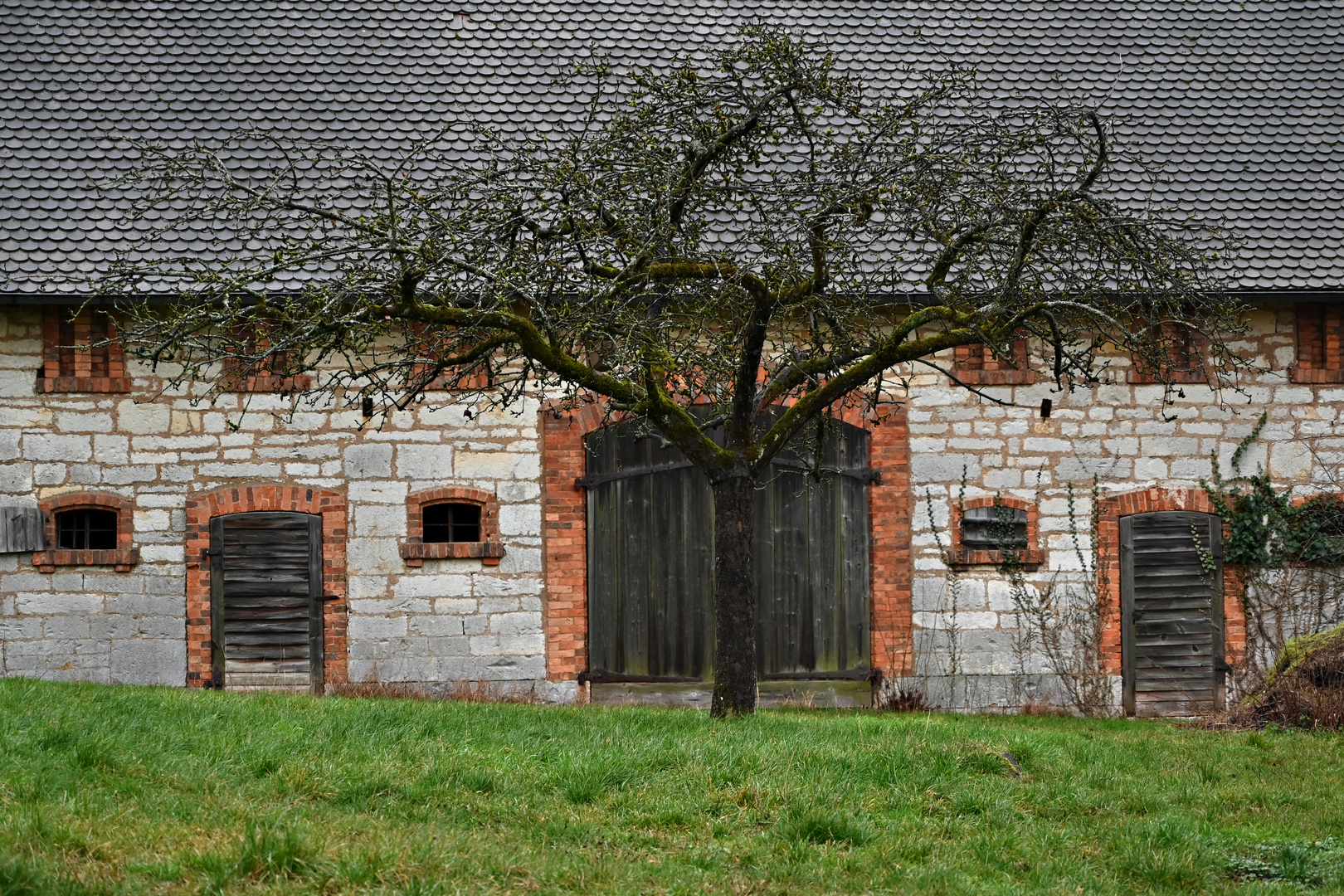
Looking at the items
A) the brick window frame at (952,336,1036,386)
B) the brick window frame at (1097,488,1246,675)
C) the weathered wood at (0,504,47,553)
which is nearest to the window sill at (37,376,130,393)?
the weathered wood at (0,504,47,553)

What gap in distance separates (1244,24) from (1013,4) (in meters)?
2.37

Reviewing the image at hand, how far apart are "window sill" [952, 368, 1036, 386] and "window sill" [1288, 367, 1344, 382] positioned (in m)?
2.33

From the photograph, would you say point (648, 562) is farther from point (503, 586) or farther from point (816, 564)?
point (816, 564)

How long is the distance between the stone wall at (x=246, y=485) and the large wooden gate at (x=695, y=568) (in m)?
0.61

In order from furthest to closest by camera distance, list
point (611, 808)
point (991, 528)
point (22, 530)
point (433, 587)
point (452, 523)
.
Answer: point (991, 528)
point (452, 523)
point (433, 587)
point (22, 530)
point (611, 808)

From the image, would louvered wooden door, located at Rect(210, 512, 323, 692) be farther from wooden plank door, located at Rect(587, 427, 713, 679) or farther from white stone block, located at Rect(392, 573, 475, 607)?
wooden plank door, located at Rect(587, 427, 713, 679)

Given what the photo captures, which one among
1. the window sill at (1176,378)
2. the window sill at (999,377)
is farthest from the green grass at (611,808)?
the window sill at (1176,378)

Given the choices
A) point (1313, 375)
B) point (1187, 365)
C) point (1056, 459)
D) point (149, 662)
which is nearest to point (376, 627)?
point (149, 662)

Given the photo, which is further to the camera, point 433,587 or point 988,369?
point 988,369

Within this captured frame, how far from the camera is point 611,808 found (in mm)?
5777

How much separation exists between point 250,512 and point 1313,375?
9.42m

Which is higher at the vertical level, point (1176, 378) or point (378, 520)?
point (1176, 378)

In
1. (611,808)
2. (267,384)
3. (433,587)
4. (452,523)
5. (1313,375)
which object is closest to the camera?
(611,808)

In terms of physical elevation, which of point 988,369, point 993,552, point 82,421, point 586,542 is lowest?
point 993,552
